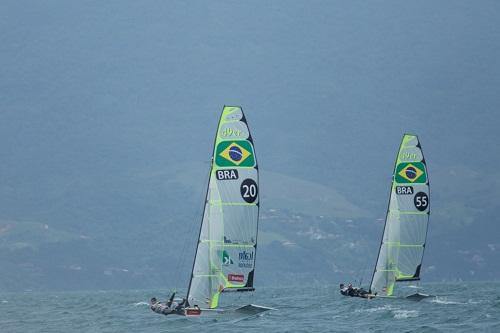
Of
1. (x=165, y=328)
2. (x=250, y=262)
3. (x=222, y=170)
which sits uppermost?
(x=222, y=170)

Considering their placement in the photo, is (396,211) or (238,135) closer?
(238,135)

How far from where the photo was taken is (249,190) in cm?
7794

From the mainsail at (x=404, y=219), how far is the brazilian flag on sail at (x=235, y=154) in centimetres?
2778

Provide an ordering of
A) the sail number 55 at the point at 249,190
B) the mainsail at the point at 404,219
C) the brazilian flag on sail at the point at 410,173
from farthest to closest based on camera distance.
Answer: the mainsail at the point at 404,219
the brazilian flag on sail at the point at 410,173
the sail number 55 at the point at 249,190

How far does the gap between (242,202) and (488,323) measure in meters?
19.6

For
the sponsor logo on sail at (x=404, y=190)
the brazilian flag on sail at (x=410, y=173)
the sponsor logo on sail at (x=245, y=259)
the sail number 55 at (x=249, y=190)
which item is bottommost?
the sponsor logo on sail at (x=245, y=259)

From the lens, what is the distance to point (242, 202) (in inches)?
3076

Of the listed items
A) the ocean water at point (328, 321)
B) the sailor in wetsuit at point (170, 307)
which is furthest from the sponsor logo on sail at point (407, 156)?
the sailor in wetsuit at point (170, 307)

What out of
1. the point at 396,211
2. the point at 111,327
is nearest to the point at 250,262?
the point at 111,327

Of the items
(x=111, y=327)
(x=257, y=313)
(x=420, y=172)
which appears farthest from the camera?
(x=420, y=172)

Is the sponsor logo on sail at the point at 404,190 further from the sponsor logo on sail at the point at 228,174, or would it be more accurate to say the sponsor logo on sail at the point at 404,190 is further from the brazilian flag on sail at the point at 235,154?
the sponsor logo on sail at the point at 228,174

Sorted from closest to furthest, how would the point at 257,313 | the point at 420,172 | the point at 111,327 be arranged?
the point at 111,327 < the point at 257,313 < the point at 420,172

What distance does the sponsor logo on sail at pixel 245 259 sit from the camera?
78.5m

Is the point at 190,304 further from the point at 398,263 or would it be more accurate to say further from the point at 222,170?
the point at 398,263
